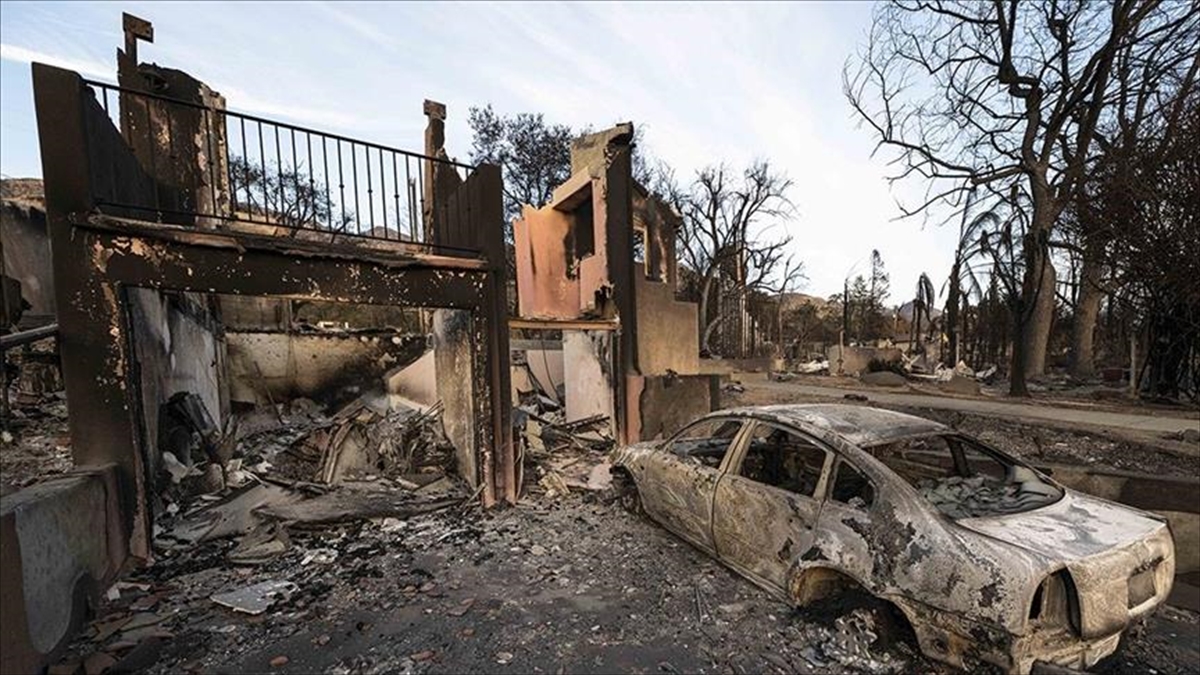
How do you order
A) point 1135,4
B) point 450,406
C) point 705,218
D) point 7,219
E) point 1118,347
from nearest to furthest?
point 450,406, point 7,219, point 1135,4, point 1118,347, point 705,218

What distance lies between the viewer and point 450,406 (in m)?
7.29

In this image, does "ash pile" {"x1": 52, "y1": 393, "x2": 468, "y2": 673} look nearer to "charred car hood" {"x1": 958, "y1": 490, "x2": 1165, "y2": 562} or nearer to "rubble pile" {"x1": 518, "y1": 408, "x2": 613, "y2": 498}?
"rubble pile" {"x1": 518, "y1": 408, "x2": 613, "y2": 498}

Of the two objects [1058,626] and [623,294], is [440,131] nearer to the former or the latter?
[623,294]

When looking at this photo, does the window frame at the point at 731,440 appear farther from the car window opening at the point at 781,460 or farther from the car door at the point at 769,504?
the car window opening at the point at 781,460

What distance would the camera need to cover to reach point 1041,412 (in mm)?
9219

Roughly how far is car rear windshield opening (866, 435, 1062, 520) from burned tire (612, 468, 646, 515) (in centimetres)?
257

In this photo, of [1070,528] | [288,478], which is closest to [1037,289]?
[1070,528]

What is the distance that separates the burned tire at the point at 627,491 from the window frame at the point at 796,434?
172cm

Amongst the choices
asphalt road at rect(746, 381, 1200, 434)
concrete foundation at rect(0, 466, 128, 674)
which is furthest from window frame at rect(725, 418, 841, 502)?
asphalt road at rect(746, 381, 1200, 434)

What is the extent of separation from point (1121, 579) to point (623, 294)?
652cm

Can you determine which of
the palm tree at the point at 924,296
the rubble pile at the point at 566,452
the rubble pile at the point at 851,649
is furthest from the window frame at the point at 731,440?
the palm tree at the point at 924,296

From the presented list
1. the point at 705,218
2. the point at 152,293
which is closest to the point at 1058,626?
the point at 152,293

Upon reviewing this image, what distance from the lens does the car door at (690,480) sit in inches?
168

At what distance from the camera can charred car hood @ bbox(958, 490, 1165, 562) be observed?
2.65m
